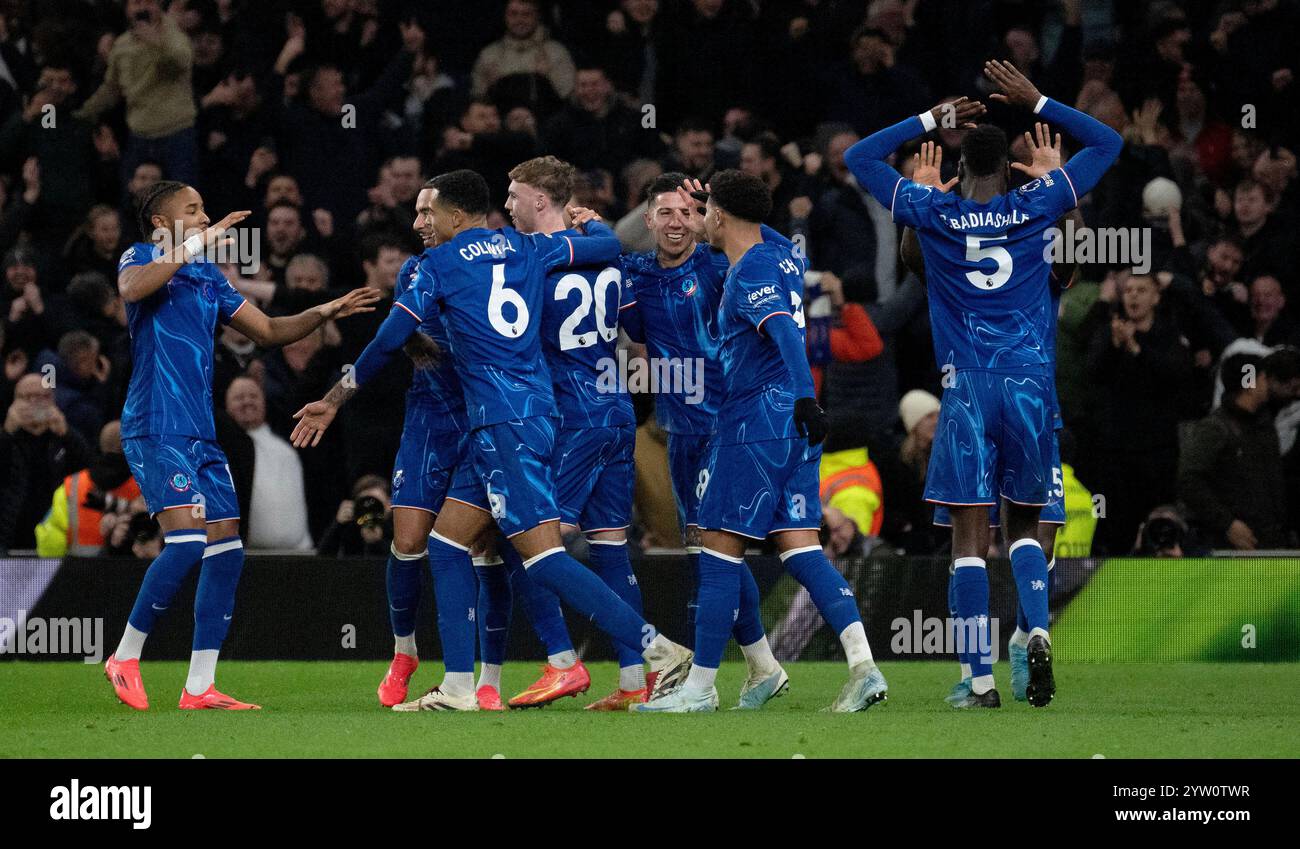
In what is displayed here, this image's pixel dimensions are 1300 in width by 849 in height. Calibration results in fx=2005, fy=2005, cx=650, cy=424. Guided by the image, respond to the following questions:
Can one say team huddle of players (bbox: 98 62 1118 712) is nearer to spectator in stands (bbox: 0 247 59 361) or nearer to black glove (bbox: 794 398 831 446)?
black glove (bbox: 794 398 831 446)

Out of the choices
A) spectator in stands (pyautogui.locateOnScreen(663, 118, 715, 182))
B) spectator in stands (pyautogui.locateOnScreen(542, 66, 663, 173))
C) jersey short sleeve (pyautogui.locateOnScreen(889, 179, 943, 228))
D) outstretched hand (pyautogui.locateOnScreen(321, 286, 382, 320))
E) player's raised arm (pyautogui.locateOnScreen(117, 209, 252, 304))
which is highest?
spectator in stands (pyautogui.locateOnScreen(542, 66, 663, 173))

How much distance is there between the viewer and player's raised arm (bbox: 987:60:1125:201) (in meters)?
8.83

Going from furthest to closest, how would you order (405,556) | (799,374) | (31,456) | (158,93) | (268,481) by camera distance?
(158,93), (31,456), (268,481), (405,556), (799,374)

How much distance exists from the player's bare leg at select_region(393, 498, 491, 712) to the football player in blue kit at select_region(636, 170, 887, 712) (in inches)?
32.4

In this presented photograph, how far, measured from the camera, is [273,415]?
42.9 feet

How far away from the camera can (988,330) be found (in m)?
8.77

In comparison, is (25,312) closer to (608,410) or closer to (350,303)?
(350,303)

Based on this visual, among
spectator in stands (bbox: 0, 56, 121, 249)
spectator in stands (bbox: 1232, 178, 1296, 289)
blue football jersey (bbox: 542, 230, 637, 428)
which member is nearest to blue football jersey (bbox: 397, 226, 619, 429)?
blue football jersey (bbox: 542, 230, 637, 428)

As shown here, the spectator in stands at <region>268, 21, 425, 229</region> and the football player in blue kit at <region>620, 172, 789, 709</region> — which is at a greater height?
the spectator in stands at <region>268, 21, 425, 229</region>

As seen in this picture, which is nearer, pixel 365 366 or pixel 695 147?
pixel 365 366

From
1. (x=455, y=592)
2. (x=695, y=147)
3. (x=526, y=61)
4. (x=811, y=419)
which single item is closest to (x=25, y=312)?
(x=526, y=61)

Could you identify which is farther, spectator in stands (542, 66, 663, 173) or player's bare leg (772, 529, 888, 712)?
spectator in stands (542, 66, 663, 173)

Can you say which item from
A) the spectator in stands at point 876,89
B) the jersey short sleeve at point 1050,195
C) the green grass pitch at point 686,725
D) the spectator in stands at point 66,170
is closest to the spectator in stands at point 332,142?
the spectator in stands at point 66,170

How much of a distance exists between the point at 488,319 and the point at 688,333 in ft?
3.37
